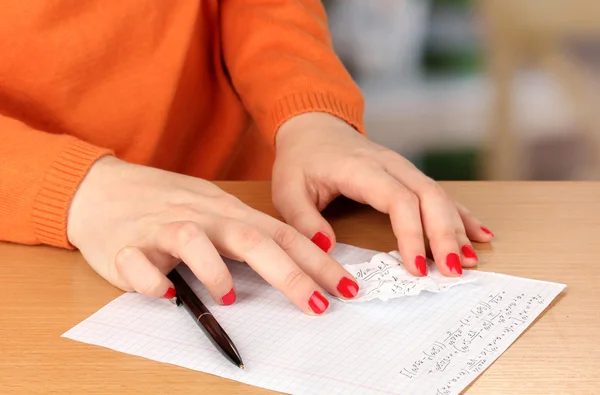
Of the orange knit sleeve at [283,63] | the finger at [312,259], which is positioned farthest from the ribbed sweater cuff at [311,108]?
the finger at [312,259]

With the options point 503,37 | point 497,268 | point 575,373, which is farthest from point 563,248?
point 503,37

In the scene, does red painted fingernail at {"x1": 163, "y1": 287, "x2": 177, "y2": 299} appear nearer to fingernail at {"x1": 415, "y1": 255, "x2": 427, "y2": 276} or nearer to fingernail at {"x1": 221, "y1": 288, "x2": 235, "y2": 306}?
fingernail at {"x1": 221, "y1": 288, "x2": 235, "y2": 306}

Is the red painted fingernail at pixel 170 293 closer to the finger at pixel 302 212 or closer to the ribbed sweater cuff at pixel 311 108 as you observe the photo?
the finger at pixel 302 212

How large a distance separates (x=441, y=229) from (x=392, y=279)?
7 centimetres

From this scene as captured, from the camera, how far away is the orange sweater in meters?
0.77

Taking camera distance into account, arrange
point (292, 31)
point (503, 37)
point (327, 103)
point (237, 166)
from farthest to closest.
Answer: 1. point (503, 37)
2. point (237, 166)
3. point (292, 31)
4. point (327, 103)

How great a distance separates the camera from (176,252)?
0.65 m

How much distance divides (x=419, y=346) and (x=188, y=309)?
17cm

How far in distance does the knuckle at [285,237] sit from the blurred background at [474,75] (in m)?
1.35

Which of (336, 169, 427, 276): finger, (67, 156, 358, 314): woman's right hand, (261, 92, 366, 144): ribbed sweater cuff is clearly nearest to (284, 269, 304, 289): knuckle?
(67, 156, 358, 314): woman's right hand

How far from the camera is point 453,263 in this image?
68 cm

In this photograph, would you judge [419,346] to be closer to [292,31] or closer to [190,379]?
[190,379]

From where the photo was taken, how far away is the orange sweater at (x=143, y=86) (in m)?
0.77

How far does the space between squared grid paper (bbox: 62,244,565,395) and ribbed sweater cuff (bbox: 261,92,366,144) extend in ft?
0.93
